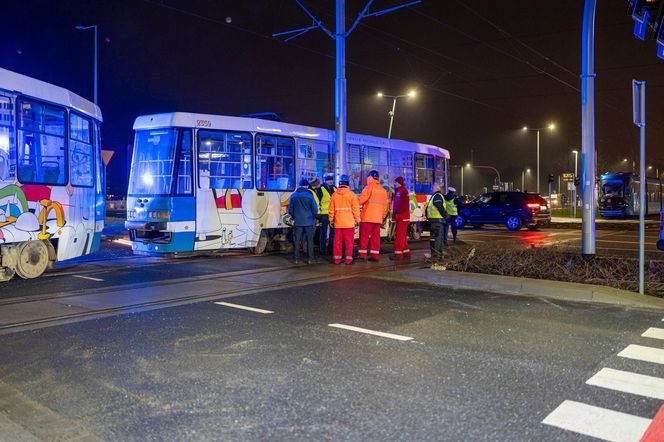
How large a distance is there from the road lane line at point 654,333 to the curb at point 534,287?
141cm

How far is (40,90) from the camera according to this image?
394 inches

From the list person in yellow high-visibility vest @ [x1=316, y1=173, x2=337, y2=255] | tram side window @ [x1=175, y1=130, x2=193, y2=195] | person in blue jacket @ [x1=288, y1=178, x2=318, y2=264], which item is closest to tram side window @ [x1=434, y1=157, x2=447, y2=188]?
person in yellow high-visibility vest @ [x1=316, y1=173, x2=337, y2=255]

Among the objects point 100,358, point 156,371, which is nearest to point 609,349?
point 156,371

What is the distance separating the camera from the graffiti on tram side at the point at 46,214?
943cm

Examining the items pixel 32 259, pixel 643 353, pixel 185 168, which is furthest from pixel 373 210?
pixel 643 353

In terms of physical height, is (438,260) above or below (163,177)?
below

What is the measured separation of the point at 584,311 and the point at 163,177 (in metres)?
8.77

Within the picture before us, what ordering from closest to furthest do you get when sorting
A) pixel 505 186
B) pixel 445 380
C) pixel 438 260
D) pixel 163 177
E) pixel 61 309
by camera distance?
pixel 445 380 → pixel 61 309 → pixel 438 260 → pixel 163 177 → pixel 505 186

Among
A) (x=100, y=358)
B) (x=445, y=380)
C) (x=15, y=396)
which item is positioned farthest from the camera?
(x=100, y=358)

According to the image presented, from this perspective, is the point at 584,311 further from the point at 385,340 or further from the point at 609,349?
the point at 385,340

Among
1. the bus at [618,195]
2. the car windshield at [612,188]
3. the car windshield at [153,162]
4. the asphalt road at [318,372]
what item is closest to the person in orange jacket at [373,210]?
the car windshield at [153,162]

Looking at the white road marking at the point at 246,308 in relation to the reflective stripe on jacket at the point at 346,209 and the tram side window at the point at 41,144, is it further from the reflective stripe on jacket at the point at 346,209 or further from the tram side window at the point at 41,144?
the reflective stripe on jacket at the point at 346,209

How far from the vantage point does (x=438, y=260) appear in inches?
470

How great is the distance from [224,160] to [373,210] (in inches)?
142
